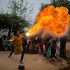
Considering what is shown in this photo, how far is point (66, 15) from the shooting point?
1559 cm

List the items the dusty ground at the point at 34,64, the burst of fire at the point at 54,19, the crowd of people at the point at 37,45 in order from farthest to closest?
the burst of fire at the point at 54,19, the crowd of people at the point at 37,45, the dusty ground at the point at 34,64

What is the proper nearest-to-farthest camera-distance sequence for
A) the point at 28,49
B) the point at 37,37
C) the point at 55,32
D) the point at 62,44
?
the point at 55,32
the point at 62,44
the point at 28,49
the point at 37,37

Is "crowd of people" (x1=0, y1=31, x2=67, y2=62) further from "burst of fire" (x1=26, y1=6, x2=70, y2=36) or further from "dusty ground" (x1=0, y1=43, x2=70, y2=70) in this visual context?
"burst of fire" (x1=26, y1=6, x2=70, y2=36)

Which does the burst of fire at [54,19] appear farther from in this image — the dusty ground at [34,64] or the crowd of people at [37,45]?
the dusty ground at [34,64]

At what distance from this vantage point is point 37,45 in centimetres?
1930

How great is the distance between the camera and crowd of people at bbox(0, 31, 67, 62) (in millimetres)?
13516

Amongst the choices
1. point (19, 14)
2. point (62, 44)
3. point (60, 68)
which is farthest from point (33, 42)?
point (19, 14)

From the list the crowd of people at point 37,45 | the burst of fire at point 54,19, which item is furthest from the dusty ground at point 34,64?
the burst of fire at point 54,19

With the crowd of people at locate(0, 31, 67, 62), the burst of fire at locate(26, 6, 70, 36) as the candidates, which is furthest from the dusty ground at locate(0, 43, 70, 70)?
the burst of fire at locate(26, 6, 70, 36)

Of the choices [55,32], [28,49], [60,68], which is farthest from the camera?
[28,49]

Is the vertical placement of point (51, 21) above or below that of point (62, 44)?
above

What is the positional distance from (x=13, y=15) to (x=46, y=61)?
14.2 meters

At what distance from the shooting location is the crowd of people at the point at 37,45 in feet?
→ 44.3

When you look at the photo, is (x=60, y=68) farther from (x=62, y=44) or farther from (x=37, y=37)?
(x=37, y=37)
